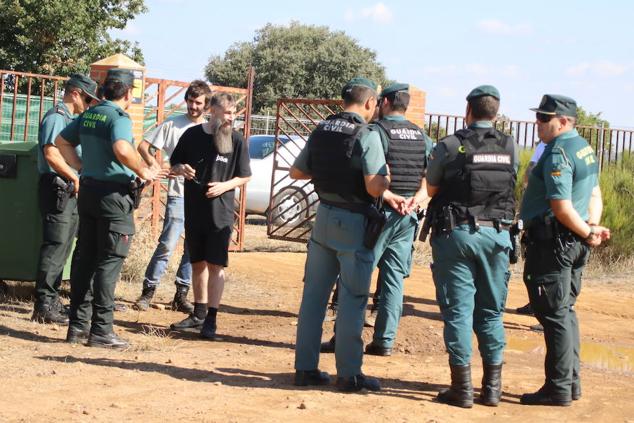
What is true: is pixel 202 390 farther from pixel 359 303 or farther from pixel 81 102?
pixel 81 102

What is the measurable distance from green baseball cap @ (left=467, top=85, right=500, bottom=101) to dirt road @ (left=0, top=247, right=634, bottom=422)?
1.85 meters

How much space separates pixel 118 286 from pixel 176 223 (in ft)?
4.61

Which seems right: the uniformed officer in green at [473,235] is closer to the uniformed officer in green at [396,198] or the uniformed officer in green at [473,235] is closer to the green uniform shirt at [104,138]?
the uniformed officer in green at [396,198]

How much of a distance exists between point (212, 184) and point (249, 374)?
1737 millimetres

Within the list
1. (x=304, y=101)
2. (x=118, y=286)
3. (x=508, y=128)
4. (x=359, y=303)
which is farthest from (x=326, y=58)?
(x=359, y=303)

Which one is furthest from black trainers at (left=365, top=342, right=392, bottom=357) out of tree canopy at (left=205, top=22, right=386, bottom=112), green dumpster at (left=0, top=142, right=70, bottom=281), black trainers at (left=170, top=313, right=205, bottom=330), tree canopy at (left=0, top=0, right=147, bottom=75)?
tree canopy at (left=205, top=22, right=386, bottom=112)

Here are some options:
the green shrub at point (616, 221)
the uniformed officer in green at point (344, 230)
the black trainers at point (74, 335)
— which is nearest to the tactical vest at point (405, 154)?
the uniformed officer in green at point (344, 230)

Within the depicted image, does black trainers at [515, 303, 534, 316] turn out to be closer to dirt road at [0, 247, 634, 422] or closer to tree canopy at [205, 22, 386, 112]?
dirt road at [0, 247, 634, 422]

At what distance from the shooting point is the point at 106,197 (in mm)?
7223

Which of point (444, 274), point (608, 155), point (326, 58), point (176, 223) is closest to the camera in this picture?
point (444, 274)

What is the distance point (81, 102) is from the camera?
8242mm

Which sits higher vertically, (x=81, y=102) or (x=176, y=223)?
(x=81, y=102)

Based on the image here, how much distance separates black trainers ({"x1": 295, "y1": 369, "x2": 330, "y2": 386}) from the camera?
640 centimetres

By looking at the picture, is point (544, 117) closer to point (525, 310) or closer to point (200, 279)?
point (200, 279)
